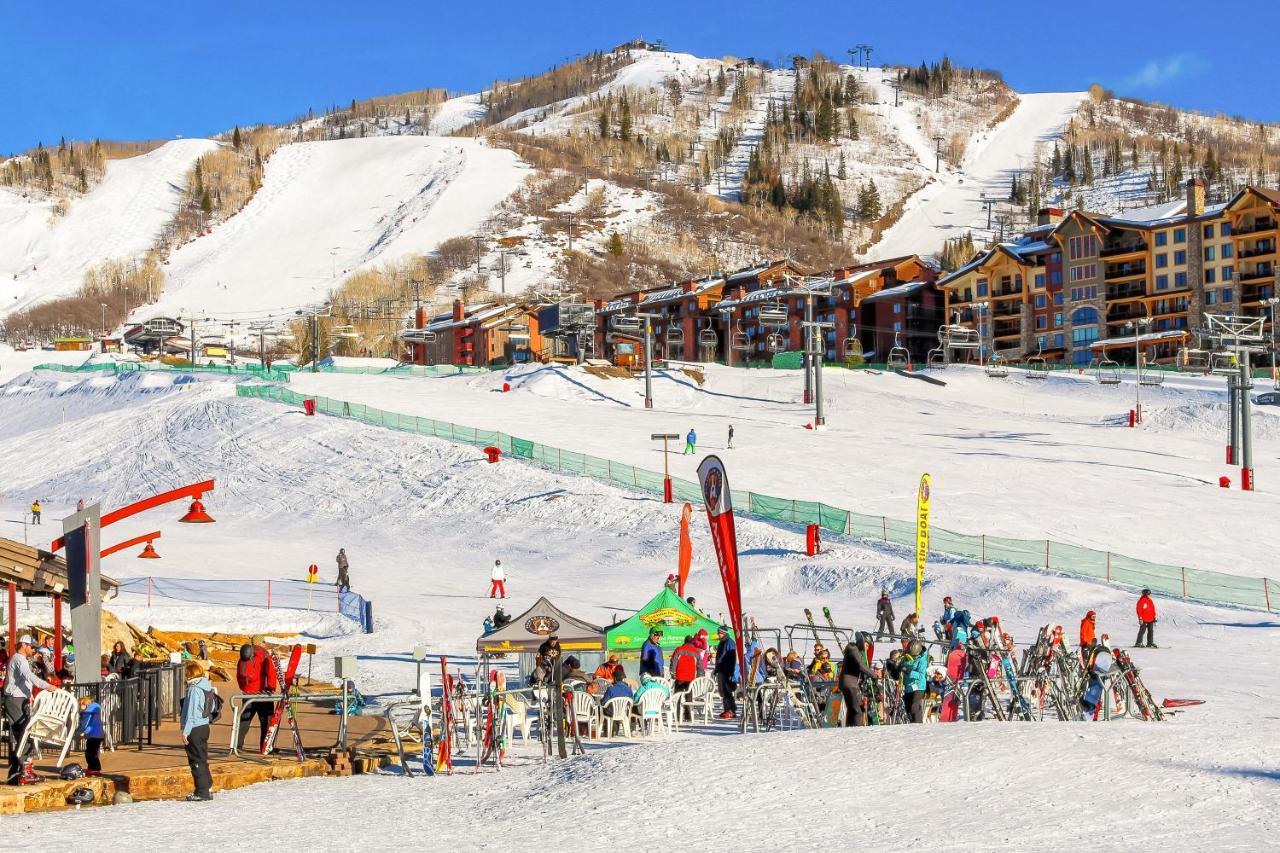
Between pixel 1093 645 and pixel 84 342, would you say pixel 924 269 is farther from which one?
pixel 1093 645

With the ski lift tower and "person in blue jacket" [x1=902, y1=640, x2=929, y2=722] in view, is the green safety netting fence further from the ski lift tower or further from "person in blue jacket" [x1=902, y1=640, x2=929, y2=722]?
"person in blue jacket" [x1=902, y1=640, x2=929, y2=722]

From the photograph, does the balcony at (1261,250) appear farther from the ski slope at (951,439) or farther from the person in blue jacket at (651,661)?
the person in blue jacket at (651,661)

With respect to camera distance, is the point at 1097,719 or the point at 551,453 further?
the point at 551,453

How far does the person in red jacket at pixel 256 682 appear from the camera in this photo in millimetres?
15008

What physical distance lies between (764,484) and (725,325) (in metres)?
72.4

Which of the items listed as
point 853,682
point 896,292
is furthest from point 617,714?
point 896,292

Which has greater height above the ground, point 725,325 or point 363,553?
point 725,325

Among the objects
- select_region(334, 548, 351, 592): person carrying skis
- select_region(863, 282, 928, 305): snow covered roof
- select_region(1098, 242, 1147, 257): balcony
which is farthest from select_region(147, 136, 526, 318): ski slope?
select_region(334, 548, 351, 592): person carrying skis

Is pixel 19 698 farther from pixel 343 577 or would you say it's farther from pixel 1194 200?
pixel 1194 200

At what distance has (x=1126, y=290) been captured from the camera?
9650cm

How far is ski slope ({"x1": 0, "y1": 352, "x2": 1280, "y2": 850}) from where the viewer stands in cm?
1105

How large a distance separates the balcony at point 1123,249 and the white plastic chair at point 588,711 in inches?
3463

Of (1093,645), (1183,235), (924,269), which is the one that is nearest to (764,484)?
(1093,645)

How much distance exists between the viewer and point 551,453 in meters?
49.9
